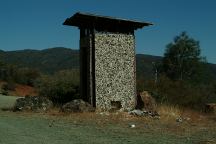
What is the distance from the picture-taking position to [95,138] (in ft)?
41.7

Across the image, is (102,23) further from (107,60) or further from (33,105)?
(33,105)

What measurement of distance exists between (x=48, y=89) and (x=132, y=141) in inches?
711

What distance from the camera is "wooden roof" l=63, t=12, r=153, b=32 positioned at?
22.4 metres

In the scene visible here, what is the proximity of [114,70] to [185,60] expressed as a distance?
93.7 feet

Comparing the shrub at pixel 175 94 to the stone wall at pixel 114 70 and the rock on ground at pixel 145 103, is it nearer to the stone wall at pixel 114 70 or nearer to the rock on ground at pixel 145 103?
the rock on ground at pixel 145 103

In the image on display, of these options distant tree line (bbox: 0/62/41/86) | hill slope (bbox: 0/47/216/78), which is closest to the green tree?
distant tree line (bbox: 0/62/41/86)

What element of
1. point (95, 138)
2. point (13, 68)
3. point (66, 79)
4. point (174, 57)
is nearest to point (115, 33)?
point (66, 79)

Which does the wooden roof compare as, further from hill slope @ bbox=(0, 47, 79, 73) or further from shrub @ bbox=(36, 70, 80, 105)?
hill slope @ bbox=(0, 47, 79, 73)

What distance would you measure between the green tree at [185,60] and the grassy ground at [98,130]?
30395 mm

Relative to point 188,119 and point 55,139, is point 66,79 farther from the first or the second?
point 55,139

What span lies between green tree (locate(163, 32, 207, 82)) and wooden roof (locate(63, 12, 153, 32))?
2681cm

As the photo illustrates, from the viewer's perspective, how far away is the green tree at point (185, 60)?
4969 cm

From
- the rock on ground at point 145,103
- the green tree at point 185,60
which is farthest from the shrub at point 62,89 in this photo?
the green tree at point 185,60

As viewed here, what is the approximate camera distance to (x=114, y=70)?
22641mm
